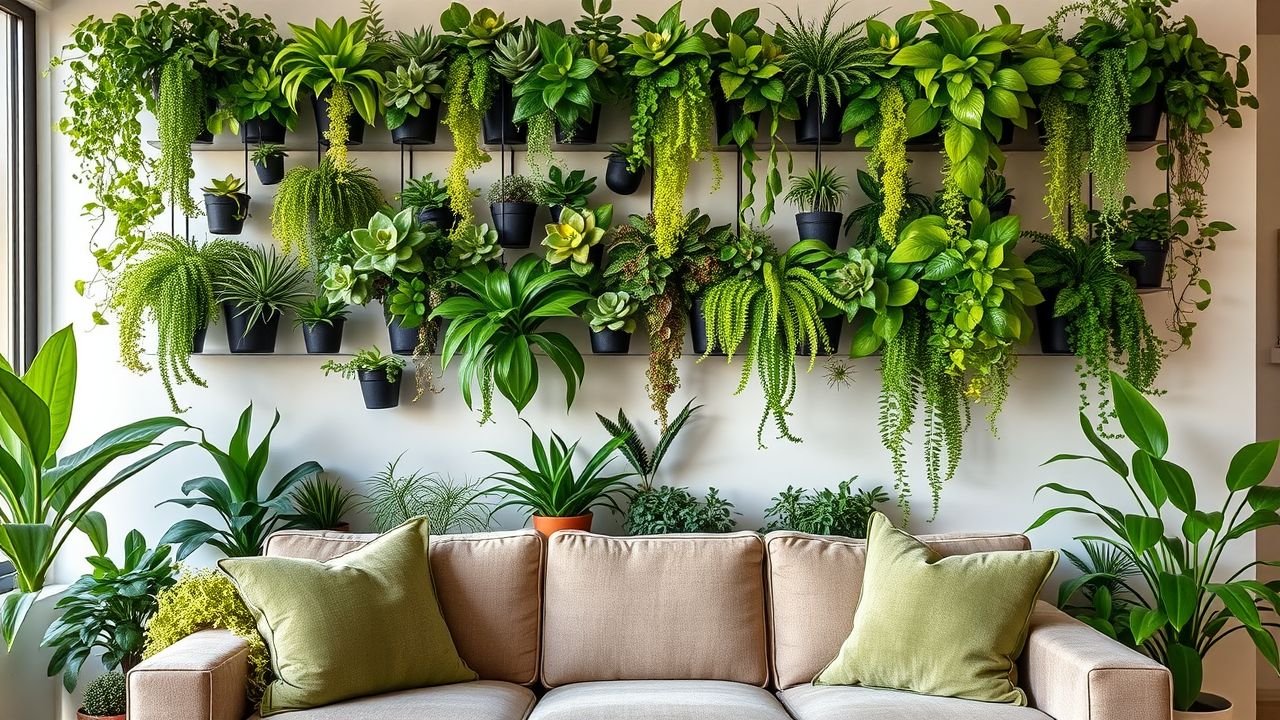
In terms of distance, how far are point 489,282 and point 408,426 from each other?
65 centimetres

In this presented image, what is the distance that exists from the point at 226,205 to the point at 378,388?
0.80m

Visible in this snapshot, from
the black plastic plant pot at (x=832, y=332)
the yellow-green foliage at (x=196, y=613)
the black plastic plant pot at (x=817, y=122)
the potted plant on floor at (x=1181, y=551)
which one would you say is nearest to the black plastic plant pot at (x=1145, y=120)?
the potted plant on floor at (x=1181, y=551)

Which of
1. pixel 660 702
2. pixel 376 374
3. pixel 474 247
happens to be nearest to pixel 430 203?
pixel 474 247

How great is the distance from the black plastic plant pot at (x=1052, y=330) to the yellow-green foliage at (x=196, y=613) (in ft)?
8.34

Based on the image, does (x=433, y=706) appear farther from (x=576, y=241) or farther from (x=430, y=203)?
(x=430, y=203)

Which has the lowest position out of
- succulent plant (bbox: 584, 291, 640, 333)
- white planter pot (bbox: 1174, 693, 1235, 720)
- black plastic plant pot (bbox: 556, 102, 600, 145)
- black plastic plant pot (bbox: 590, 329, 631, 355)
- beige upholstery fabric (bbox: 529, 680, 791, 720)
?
white planter pot (bbox: 1174, 693, 1235, 720)

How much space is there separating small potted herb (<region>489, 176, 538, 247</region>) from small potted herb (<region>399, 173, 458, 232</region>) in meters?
0.15

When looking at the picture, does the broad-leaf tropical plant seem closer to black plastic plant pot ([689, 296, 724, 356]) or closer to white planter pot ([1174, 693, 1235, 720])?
black plastic plant pot ([689, 296, 724, 356])

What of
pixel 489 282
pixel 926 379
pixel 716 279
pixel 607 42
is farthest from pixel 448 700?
pixel 607 42

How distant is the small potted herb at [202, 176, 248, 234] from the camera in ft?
10.5

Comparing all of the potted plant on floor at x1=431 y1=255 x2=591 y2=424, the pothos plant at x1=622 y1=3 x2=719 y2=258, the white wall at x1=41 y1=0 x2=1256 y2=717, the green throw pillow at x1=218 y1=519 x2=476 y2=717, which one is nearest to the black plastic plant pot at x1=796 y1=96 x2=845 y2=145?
the white wall at x1=41 y1=0 x2=1256 y2=717

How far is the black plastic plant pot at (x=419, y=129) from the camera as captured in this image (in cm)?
313

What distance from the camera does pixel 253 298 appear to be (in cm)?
316

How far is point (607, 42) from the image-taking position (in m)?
3.08
